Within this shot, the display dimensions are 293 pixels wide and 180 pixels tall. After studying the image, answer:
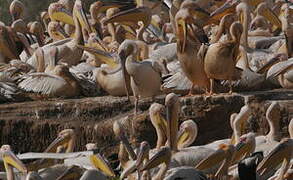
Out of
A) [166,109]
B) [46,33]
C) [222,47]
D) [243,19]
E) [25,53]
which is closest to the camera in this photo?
[166,109]

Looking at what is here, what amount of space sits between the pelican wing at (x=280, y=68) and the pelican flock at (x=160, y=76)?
0.02 meters

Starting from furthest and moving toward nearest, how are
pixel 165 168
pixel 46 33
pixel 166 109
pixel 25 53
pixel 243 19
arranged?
pixel 46 33 → pixel 25 53 → pixel 243 19 → pixel 166 109 → pixel 165 168

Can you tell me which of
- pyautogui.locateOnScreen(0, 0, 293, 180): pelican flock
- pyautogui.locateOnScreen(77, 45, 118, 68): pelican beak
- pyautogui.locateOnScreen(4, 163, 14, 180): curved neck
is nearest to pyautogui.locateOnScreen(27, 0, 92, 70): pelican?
pyautogui.locateOnScreen(0, 0, 293, 180): pelican flock

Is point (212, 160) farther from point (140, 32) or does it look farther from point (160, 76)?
point (140, 32)

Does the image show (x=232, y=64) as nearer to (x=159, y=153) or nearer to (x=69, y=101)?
(x=69, y=101)

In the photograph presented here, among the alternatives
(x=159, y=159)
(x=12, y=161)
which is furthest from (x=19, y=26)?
(x=159, y=159)

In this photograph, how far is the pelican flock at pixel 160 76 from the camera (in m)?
14.8

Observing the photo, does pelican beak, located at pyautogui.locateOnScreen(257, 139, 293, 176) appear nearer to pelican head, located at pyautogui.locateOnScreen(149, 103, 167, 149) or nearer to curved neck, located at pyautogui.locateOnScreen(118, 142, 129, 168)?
curved neck, located at pyautogui.locateOnScreen(118, 142, 129, 168)

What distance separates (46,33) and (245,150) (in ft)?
37.9

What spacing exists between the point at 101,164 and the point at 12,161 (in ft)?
2.87

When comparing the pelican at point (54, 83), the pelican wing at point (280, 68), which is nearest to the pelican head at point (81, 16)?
the pelican at point (54, 83)

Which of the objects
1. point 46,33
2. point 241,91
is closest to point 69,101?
point 241,91

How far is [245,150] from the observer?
1533cm

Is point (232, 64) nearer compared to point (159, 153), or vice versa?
point (159, 153)
